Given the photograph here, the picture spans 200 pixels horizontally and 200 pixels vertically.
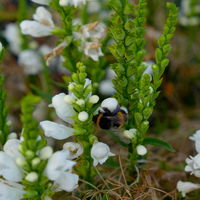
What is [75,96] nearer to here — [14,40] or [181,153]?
[181,153]

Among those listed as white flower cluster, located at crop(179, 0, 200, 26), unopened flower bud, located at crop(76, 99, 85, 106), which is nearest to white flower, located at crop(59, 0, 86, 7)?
unopened flower bud, located at crop(76, 99, 85, 106)

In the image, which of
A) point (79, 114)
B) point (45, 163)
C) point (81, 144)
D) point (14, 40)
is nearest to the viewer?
point (45, 163)

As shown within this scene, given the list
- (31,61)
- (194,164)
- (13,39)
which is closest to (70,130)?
(194,164)

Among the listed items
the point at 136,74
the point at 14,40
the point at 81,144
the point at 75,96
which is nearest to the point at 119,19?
the point at 136,74

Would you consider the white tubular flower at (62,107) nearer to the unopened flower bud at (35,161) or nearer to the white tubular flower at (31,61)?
the unopened flower bud at (35,161)

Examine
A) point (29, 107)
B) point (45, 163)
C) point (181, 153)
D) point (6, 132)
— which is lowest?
point (181, 153)

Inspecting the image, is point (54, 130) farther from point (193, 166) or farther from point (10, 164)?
point (193, 166)
